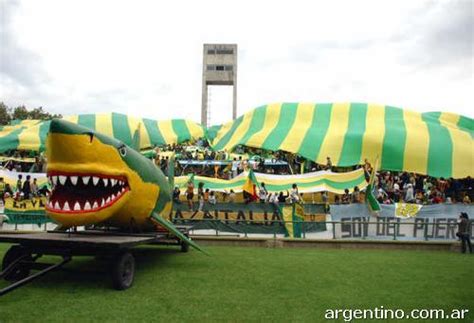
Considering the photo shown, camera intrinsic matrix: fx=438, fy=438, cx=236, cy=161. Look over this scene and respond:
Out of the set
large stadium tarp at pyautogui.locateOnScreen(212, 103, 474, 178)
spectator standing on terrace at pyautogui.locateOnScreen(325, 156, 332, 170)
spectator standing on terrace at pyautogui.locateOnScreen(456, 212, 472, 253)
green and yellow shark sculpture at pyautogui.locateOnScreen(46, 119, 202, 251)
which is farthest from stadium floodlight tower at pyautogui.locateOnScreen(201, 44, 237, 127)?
green and yellow shark sculpture at pyautogui.locateOnScreen(46, 119, 202, 251)

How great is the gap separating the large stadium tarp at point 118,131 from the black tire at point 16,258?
13.4 meters

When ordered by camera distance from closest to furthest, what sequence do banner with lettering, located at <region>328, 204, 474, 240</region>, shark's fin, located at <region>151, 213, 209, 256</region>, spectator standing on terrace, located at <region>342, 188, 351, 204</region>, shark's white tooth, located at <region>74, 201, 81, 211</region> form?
shark's white tooth, located at <region>74, 201, 81, 211</region> < shark's fin, located at <region>151, 213, 209, 256</region> < banner with lettering, located at <region>328, 204, 474, 240</region> < spectator standing on terrace, located at <region>342, 188, 351, 204</region>

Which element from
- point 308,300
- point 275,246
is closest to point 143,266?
point 308,300

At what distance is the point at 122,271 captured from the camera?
580 centimetres

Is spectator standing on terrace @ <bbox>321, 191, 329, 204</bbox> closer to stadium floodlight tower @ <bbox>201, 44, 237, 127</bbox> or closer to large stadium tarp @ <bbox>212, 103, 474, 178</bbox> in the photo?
large stadium tarp @ <bbox>212, 103, 474, 178</bbox>

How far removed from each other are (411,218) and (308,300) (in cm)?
707

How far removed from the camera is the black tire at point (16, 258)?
19.6ft

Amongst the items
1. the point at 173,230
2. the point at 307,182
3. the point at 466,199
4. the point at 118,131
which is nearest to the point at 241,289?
the point at 173,230

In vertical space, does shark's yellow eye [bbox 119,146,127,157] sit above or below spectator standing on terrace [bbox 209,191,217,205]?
above

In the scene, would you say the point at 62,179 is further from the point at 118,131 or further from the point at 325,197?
the point at 118,131

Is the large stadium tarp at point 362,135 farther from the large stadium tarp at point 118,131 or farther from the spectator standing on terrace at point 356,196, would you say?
the large stadium tarp at point 118,131

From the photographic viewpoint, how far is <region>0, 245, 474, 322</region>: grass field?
15.7 ft

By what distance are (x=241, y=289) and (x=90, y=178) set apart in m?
2.50

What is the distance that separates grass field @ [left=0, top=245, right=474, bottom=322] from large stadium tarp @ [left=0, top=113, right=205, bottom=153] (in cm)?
1212
